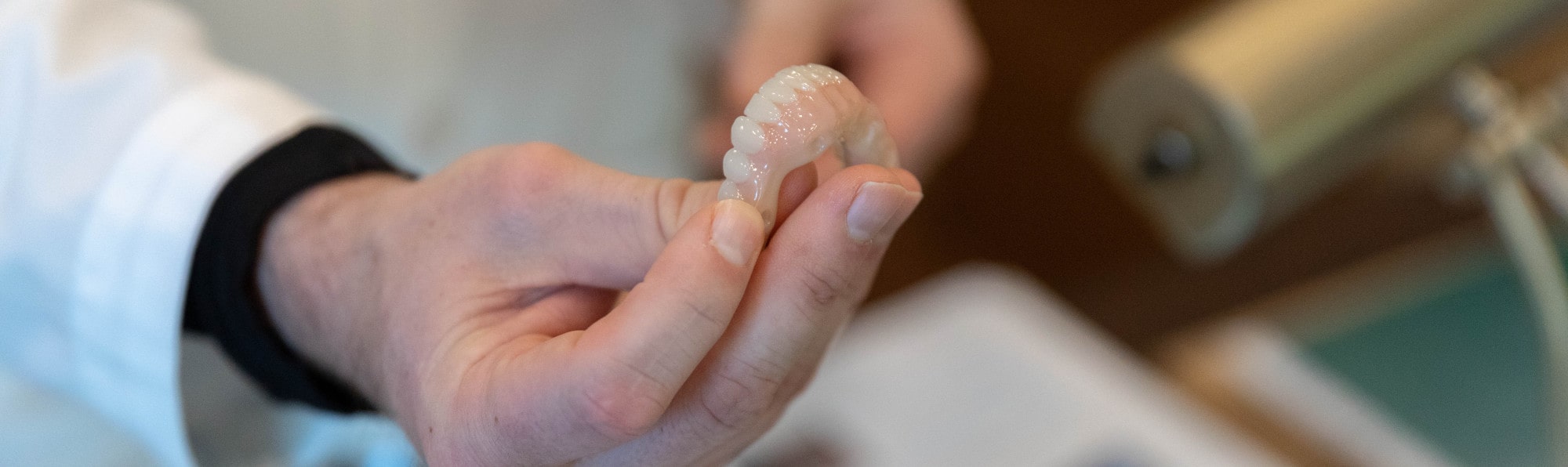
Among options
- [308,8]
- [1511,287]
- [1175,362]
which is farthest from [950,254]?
[308,8]

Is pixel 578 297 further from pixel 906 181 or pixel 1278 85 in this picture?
pixel 1278 85

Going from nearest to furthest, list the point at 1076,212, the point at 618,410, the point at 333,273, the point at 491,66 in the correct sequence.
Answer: the point at 618,410, the point at 333,273, the point at 491,66, the point at 1076,212

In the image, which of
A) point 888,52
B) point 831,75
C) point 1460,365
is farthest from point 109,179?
point 1460,365

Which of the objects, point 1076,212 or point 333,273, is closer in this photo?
point 333,273

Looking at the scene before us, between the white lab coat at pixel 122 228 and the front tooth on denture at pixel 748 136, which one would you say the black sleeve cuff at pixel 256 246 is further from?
the front tooth on denture at pixel 748 136

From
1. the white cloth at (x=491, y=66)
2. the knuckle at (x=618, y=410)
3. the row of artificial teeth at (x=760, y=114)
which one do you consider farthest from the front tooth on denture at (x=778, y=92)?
the white cloth at (x=491, y=66)

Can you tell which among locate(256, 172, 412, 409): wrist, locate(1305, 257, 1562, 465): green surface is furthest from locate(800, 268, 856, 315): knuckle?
locate(1305, 257, 1562, 465): green surface

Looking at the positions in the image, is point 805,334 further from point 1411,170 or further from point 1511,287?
point 1411,170

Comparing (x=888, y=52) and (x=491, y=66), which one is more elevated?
(x=888, y=52)
